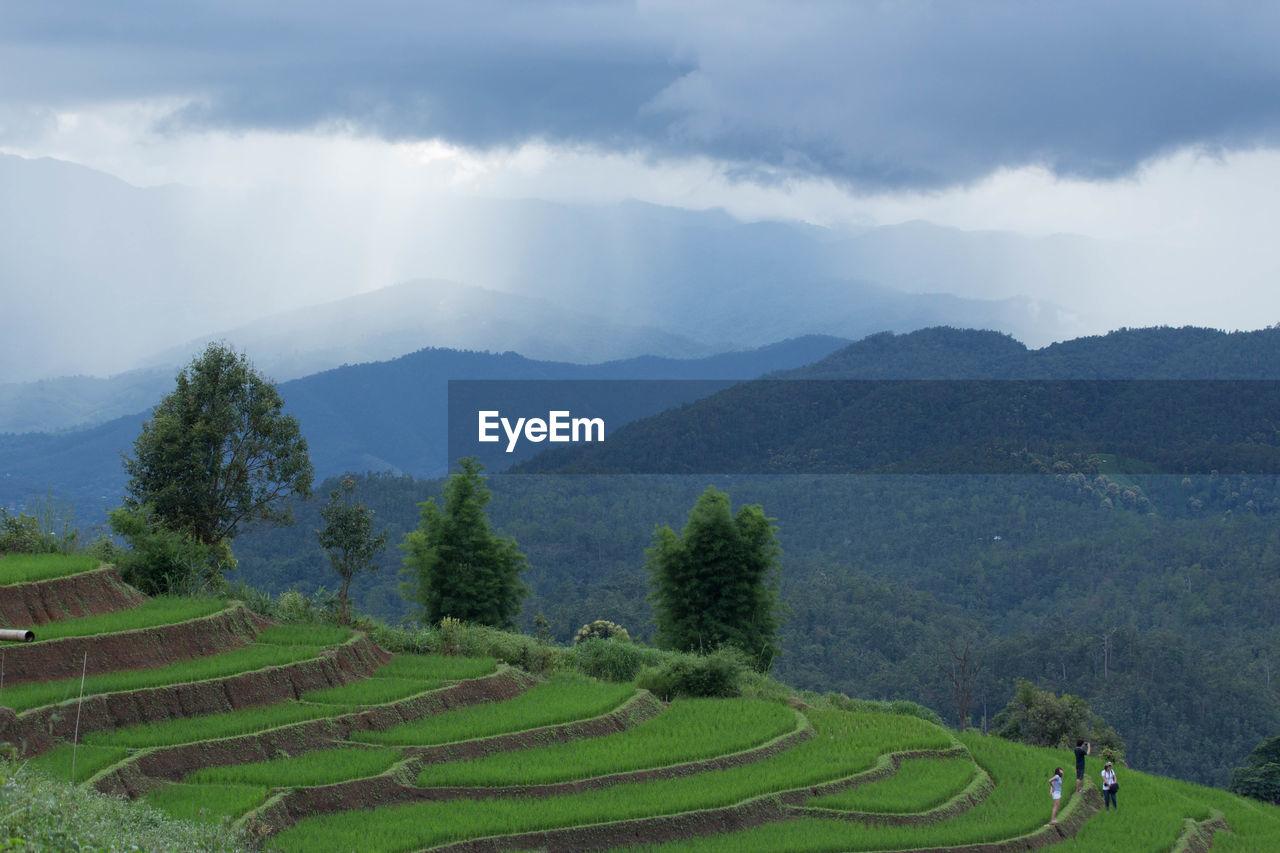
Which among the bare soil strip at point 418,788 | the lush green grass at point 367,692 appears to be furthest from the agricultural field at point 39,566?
the bare soil strip at point 418,788

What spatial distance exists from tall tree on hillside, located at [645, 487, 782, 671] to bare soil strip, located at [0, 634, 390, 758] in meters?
18.1

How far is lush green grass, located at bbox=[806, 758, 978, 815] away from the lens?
1977 cm

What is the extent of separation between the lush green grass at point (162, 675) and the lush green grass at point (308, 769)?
2405 millimetres

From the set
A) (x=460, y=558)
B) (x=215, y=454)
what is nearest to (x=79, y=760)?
(x=215, y=454)

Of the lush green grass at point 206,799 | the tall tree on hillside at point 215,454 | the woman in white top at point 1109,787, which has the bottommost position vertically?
the woman in white top at point 1109,787

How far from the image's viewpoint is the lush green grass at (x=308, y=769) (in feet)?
55.9

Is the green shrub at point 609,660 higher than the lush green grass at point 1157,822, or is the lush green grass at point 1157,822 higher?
the green shrub at point 609,660

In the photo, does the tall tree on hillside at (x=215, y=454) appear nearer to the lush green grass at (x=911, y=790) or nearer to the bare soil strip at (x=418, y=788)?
the bare soil strip at (x=418, y=788)

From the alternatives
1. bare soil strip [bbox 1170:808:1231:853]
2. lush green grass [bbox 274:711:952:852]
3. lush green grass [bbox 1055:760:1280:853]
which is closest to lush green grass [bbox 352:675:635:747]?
lush green grass [bbox 274:711:952:852]

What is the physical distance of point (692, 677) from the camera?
26812 mm

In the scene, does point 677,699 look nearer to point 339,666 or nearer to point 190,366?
point 339,666

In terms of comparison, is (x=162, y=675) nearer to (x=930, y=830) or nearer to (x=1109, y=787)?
(x=930, y=830)

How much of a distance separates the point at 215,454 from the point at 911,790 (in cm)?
2017

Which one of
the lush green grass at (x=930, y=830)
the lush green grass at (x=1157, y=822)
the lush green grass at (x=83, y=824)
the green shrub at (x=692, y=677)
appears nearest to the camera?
the lush green grass at (x=83, y=824)
